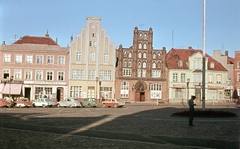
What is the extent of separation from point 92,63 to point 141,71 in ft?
34.7

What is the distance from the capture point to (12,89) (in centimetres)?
6331

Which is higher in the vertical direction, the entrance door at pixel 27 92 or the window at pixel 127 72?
the window at pixel 127 72

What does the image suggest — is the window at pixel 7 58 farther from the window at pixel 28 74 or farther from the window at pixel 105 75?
the window at pixel 105 75

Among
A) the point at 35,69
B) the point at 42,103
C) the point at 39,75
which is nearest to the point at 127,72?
the point at 39,75

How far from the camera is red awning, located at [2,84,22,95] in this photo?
6250 centimetres

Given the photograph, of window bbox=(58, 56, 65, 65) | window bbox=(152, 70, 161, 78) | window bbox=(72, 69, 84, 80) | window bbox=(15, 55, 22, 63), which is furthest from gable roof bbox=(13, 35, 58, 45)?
window bbox=(152, 70, 161, 78)

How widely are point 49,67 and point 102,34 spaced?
1228 centimetres

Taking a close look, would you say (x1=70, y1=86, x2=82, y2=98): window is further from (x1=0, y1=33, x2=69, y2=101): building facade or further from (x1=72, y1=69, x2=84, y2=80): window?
(x1=72, y1=69, x2=84, y2=80): window

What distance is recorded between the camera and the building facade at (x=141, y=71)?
70125mm

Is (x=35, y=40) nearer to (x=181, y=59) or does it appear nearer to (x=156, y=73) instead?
(x=156, y=73)

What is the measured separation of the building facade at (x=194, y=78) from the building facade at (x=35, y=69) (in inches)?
887

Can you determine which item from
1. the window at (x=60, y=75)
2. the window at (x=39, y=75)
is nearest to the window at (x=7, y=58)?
the window at (x=39, y=75)

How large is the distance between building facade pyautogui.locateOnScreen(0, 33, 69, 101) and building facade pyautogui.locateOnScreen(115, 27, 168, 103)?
11391 mm

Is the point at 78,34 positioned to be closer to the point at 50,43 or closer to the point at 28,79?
the point at 50,43
